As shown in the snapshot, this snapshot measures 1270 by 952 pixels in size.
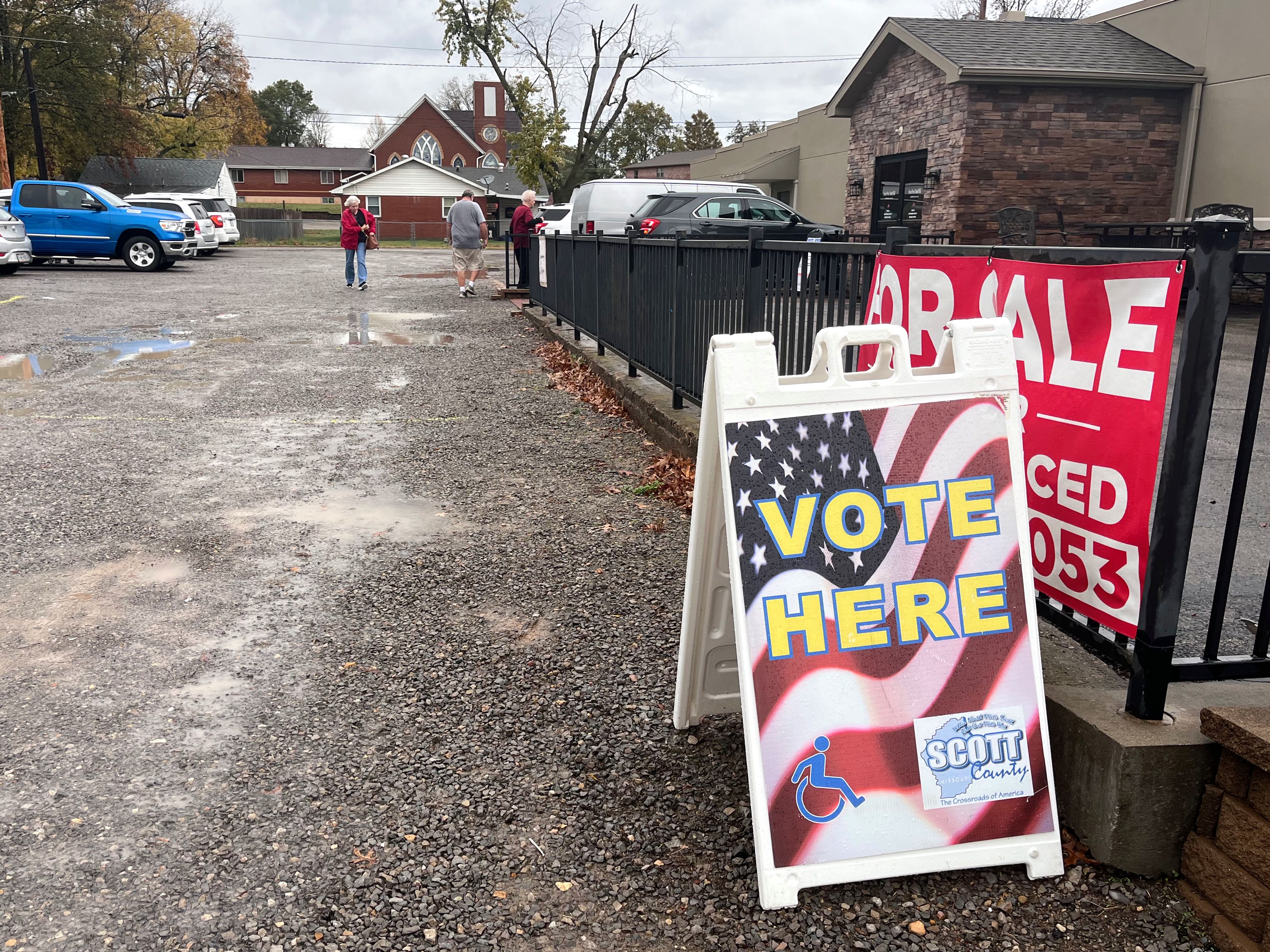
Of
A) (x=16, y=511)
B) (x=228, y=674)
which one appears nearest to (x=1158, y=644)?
(x=228, y=674)

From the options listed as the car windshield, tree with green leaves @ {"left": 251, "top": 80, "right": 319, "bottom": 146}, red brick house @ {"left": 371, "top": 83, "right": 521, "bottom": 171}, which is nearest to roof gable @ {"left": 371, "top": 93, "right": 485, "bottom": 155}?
red brick house @ {"left": 371, "top": 83, "right": 521, "bottom": 171}

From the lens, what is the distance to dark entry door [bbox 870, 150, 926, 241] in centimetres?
2003

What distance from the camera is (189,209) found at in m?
29.0

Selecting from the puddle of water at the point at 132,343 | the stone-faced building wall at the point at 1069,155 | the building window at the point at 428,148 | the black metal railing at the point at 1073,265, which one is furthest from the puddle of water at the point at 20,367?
the building window at the point at 428,148

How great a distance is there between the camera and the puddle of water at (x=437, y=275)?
2473cm

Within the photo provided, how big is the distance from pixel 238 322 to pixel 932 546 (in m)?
13.6

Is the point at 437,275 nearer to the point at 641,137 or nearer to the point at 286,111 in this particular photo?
the point at 641,137

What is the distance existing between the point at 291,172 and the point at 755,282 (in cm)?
9107

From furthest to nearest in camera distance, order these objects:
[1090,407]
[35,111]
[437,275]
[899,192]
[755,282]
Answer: [35,111]
[437,275]
[899,192]
[755,282]
[1090,407]

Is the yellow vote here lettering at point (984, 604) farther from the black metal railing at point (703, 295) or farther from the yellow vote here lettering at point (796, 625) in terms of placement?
the black metal railing at point (703, 295)

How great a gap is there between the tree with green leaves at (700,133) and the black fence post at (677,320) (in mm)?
98906

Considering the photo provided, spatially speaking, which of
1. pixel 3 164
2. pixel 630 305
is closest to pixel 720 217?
pixel 630 305

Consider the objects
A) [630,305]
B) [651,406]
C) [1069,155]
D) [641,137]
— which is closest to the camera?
[651,406]

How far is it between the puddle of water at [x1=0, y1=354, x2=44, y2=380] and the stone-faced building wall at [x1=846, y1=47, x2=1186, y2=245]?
14703mm
